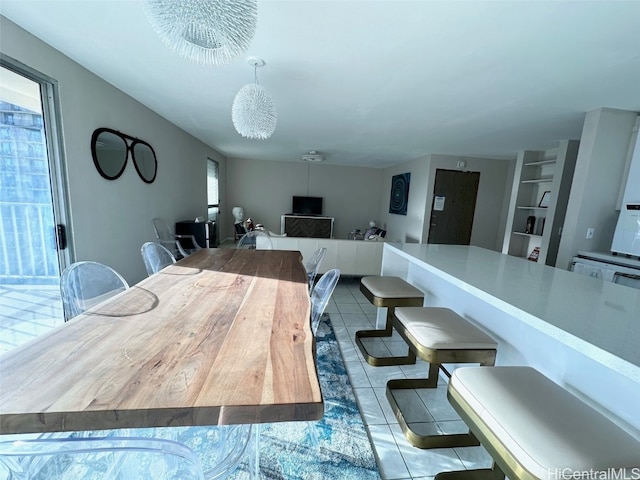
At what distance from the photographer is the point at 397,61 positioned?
1.90m

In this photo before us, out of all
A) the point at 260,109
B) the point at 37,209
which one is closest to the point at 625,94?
the point at 260,109

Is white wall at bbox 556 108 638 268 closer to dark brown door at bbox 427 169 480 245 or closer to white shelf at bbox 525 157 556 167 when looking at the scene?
white shelf at bbox 525 157 556 167

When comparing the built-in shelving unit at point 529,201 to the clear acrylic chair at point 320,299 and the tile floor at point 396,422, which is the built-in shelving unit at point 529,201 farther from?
the clear acrylic chair at point 320,299

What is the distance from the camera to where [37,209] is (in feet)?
6.50

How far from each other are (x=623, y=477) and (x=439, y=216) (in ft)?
17.1

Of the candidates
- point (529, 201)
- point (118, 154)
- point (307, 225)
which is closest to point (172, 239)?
point (118, 154)

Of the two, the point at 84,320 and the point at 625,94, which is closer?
the point at 84,320

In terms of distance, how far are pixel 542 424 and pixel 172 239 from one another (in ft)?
13.5

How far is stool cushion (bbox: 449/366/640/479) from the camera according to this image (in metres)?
0.63

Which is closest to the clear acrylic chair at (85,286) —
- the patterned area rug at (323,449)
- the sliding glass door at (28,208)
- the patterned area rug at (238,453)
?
the patterned area rug at (238,453)

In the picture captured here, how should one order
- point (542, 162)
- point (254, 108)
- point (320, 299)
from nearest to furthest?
point (320, 299), point (254, 108), point (542, 162)

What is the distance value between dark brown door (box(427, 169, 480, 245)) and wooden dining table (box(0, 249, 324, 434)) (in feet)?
15.9

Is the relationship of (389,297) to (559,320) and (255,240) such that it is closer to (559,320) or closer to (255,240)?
(559,320)

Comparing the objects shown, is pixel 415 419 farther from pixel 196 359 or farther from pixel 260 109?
pixel 260 109
